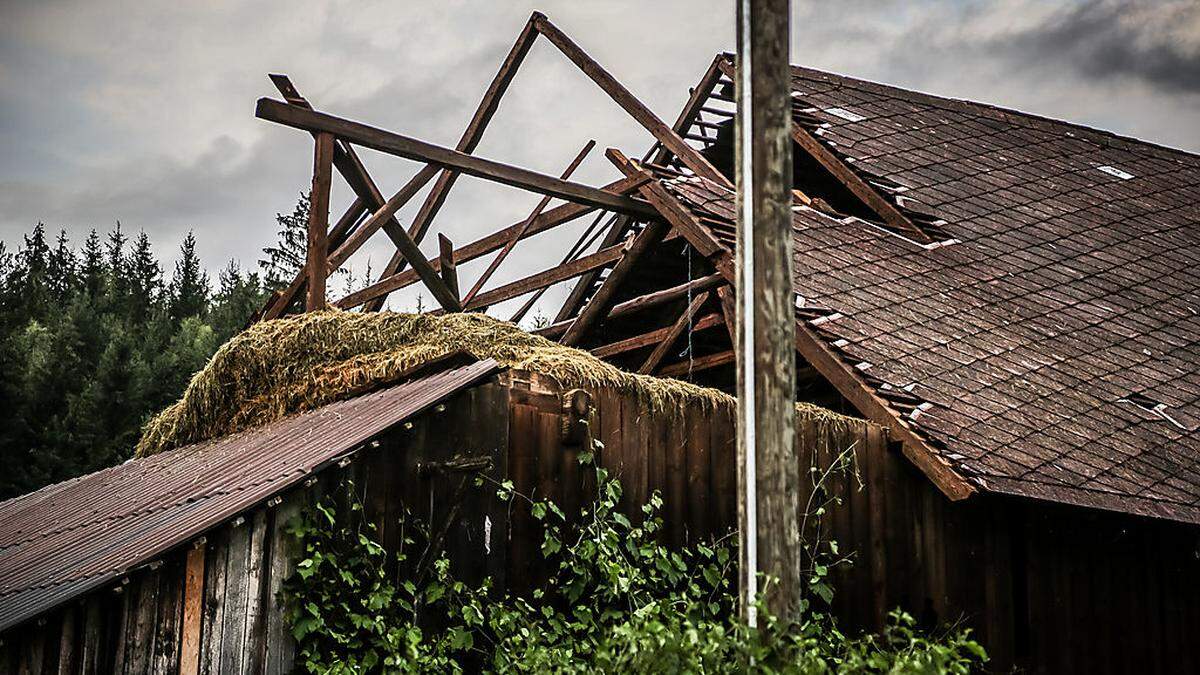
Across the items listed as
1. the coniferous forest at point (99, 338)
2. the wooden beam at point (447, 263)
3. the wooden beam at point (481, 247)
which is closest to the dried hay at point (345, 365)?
the wooden beam at point (447, 263)

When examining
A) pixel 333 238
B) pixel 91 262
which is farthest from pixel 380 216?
pixel 91 262

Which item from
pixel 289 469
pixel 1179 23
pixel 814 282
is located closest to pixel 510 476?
pixel 289 469

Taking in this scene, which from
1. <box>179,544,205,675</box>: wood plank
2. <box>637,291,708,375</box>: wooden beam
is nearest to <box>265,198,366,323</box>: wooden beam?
<box>637,291,708,375</box>: wooden beam

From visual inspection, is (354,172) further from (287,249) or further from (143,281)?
(143,281)

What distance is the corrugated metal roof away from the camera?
20.2 ft

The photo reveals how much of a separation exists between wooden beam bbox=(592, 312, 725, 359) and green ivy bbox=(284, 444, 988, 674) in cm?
413

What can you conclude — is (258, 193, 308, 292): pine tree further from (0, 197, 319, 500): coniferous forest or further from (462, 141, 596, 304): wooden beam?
(462, 141, 596, 304): wooden beam

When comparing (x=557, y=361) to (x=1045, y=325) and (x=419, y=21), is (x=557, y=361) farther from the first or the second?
(x=419, y=21)

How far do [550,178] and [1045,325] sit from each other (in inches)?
182

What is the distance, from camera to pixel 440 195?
504 inches

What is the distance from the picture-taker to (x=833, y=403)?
11.7m

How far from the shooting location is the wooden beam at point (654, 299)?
11.0 metres

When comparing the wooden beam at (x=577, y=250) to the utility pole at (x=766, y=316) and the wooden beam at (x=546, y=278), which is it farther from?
the utility pole at (x=766, y=316)

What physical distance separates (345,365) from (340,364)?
0.11m
